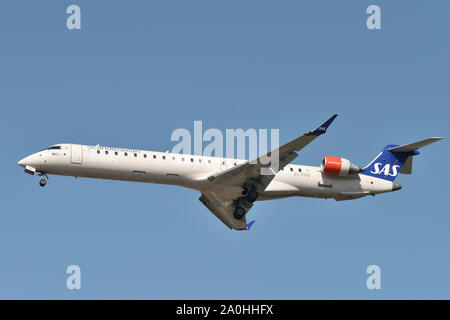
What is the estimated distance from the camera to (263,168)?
35156 mm

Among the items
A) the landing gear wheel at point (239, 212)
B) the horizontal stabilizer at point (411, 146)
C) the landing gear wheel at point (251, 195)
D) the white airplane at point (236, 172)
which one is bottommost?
the landing gear wheel at point (239, 212)

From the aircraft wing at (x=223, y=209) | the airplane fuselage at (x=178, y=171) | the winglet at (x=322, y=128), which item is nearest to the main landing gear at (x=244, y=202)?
the airplane fuselage at (x=178, y=171)

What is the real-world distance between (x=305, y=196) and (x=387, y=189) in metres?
4.31

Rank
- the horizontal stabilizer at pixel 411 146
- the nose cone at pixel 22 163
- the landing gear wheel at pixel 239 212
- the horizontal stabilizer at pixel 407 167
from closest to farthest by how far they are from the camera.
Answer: the nose cone at pixel 22 163 < the landing gear wheel at pixel 239 212 < the horizontal stabilizer at pixel 411 146 < the horizontal stabilizer at pixel 407 167

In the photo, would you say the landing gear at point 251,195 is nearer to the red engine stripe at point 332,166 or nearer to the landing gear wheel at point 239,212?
the landing gear wheel at point 239,212

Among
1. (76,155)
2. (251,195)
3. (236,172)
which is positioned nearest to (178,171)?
(236,172)

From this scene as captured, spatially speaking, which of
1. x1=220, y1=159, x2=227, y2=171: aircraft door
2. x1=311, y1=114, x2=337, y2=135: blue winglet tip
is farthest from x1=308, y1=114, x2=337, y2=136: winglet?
x1=220, y1=159, x2=227, y2=171: aircraft door

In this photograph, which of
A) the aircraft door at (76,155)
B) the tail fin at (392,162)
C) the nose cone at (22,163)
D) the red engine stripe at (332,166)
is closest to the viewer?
the nose cone at (22,163)

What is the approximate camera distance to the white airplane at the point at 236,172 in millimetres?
34219

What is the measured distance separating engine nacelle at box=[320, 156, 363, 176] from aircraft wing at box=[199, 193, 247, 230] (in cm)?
494

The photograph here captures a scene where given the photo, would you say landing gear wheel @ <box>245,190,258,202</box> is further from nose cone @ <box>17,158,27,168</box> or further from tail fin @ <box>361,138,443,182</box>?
nose cone @ <box>17,158,27,168</box>

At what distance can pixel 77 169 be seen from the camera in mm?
34188

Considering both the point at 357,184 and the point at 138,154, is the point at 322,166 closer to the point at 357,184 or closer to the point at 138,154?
the point at 357,184

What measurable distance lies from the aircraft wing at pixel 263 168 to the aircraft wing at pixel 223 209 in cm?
232
